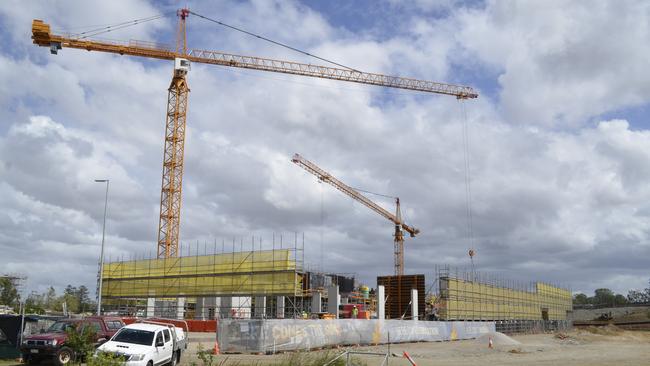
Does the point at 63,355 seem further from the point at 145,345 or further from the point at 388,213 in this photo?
the point at 388,213

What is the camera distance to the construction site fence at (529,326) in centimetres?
7343

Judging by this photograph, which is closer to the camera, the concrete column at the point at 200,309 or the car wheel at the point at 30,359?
the car wheel at the point at 30,359

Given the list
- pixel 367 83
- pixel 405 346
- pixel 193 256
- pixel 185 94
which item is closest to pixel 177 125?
pixel 185 94

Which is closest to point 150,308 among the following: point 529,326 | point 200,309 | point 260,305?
point 200,309

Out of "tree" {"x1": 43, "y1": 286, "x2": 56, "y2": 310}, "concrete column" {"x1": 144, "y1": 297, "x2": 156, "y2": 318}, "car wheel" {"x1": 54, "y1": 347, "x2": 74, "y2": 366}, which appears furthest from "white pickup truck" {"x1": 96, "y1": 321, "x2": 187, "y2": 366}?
"tree" {"x1": 43, "y1": 286, "x2": 56, "y2": 310}

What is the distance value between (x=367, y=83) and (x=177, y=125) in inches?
1156

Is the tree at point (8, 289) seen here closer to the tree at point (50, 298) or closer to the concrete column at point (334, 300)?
the tree at point (50, 298)

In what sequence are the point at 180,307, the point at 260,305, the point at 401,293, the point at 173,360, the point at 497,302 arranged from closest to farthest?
the point at 173,360
the point at 260,305
the point at 180,307
the point at 401,293
the point at 497,302

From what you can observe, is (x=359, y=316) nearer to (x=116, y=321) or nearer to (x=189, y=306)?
(x=189, y=306)

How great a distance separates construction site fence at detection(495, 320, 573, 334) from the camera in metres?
73.4

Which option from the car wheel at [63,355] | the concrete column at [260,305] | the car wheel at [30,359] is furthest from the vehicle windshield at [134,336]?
the concrete column at [260,305]

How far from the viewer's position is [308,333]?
32.5 m

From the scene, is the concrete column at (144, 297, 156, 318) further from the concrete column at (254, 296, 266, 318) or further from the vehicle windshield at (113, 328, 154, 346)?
the vehicle windshield at (113, 328, 154, 346)

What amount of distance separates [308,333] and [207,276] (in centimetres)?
2832
